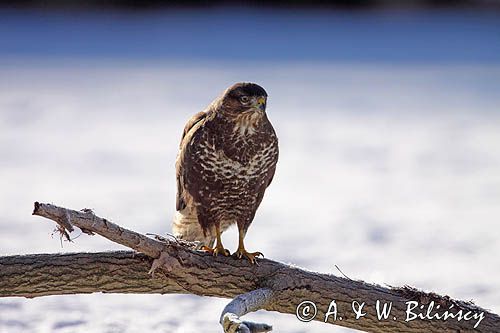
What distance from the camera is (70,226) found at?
9.95ft

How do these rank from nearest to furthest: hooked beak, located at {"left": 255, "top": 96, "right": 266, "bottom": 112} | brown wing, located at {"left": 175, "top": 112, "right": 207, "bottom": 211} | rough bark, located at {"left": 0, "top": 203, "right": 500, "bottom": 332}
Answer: rough bark, located at {"left": 0, "top": 203, "right": 500, "bottom": 332} → hooked beak, located at {"left": 255, "top": 96, "right": 266, "bottom": 112} → brown wing, located at {"left": 175, "top": 112, "right": 207, "bottom": 211}

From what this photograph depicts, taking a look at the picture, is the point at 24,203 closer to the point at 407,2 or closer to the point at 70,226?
the point at 70,226

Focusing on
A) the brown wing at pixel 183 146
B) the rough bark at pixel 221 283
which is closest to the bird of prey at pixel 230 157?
the brown wing at pixel 183 146

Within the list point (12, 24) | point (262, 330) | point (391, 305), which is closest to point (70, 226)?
point (262, 330)

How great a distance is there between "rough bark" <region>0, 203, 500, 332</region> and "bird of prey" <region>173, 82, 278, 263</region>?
0.38ft

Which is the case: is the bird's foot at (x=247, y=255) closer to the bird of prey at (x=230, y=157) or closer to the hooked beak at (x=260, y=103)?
the bird of prey at (x=230, y=157)

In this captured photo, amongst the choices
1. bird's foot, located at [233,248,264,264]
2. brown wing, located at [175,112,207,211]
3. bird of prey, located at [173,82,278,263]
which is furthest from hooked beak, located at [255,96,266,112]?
bird's foot, located at [233,248,264,264]

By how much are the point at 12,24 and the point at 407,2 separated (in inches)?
178

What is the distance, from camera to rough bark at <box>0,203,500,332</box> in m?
3.33

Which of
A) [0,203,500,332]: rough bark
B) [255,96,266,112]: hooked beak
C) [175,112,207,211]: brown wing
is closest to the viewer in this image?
[0,203,500,332]: rough bark

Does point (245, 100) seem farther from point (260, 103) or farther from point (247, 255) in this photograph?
point (247, 255)

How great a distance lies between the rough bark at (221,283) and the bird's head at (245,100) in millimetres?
475

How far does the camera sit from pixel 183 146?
12.0ft

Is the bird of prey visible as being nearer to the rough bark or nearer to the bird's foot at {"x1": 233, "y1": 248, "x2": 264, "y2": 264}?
the bird's foot at {"x1": 233, "y1": 248, "x2": 264, "y2": 264}
